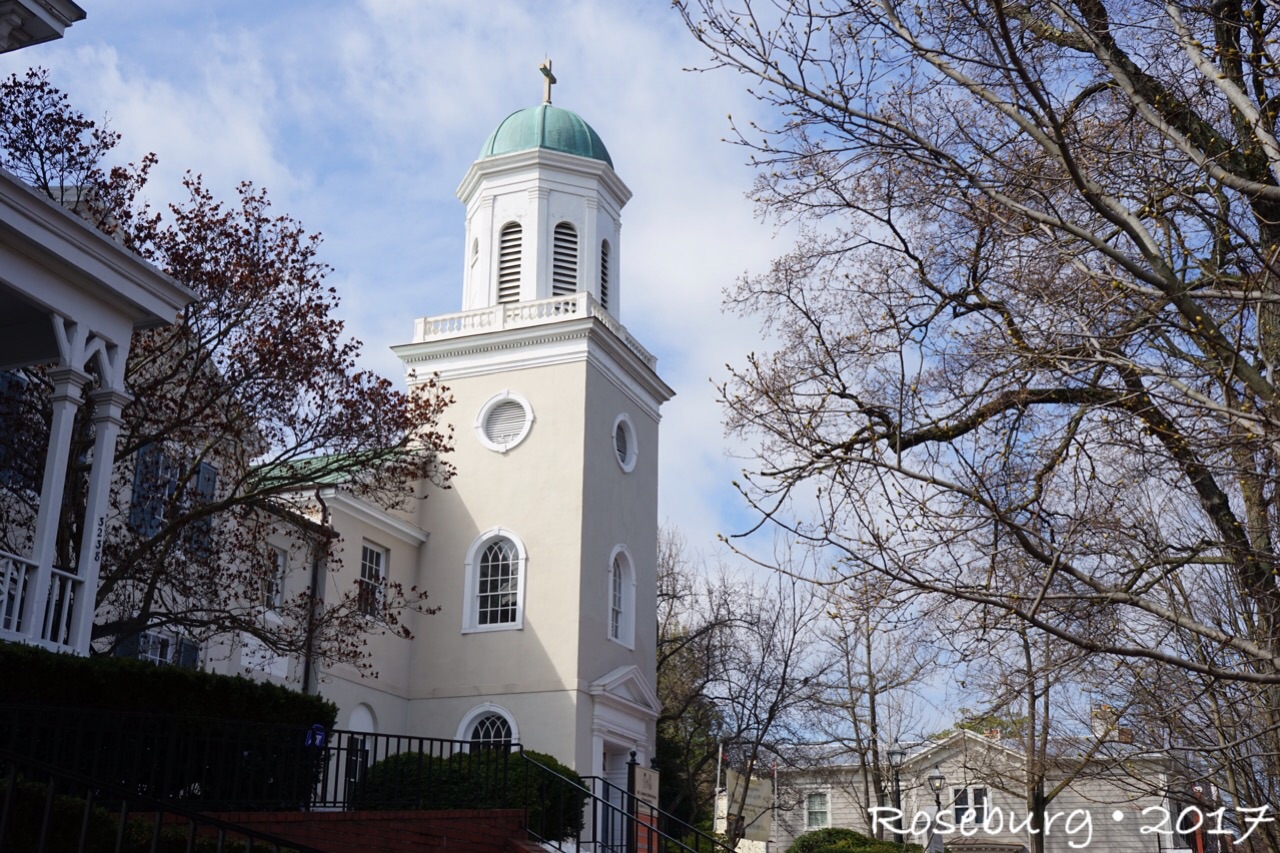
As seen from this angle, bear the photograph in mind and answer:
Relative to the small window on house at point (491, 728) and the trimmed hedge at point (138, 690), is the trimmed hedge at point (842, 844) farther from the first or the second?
the trimmed hedge at point (138, 690)

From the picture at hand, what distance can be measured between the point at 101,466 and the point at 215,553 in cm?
330

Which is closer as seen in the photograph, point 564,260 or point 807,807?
point 564,260

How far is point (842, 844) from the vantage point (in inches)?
1416

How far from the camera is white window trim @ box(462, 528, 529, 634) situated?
27688 millimetres

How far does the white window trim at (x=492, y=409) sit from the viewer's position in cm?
2889

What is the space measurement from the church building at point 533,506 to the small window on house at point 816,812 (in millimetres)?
21431

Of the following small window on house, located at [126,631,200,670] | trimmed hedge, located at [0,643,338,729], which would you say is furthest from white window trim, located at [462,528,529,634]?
trimmed hedge, located at [0,643,338,729]

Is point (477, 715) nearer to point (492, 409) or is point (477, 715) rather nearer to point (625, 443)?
point (492, 409)

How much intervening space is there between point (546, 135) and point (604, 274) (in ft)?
11.6

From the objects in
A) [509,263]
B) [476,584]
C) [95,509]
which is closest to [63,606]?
[95,509]

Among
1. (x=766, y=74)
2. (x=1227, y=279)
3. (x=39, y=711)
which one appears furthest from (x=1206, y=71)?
(x=39, y=711)

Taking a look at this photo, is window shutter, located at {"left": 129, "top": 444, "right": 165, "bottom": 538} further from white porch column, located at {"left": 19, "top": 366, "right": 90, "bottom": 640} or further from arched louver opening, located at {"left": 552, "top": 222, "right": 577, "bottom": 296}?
arched louver opening, located at {"left": 552, "top": 222, "right": 577, "bottom": 296}

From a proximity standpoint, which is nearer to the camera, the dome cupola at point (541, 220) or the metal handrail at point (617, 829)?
the metal handrail at point (617, 829)

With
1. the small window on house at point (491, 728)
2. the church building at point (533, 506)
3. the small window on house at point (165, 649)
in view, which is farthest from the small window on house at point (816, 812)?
the small window on house at point (165, 649)
